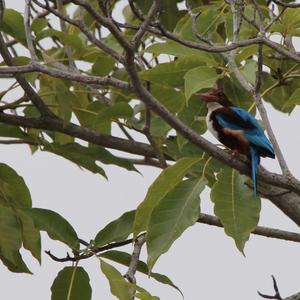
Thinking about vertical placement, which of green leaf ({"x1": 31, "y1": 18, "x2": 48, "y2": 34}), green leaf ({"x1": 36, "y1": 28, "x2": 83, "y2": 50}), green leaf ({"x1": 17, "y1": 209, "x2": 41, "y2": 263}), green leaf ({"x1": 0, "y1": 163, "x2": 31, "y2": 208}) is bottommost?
green leaf ({"x1": 17, "y1": 209, "x2": 41, "y2": 263})

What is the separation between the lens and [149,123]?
4535 mm

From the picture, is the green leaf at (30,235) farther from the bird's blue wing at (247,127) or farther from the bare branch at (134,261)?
the bird's blue wing at (247,127)

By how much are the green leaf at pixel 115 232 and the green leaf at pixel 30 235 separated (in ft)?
1.00

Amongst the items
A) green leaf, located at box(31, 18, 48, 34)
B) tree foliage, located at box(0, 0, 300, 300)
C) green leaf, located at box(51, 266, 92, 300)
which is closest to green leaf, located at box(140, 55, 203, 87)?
tree foliage, located at box(0, 0, 300, 300)

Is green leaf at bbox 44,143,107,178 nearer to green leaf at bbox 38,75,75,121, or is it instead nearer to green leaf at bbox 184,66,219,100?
green leaf at bbox 38,75,75,121

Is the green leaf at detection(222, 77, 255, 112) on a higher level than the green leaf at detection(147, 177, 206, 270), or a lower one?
higher

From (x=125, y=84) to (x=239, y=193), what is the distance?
32.3 inches

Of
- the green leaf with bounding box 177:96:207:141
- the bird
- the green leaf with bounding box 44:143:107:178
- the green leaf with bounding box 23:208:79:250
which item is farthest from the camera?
the bird

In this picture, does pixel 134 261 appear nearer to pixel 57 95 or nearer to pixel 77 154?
pixel 77 154

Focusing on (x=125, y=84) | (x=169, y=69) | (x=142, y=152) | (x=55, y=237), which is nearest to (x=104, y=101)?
(x=142, y=152)

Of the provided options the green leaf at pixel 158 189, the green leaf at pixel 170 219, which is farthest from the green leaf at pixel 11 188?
the green leaf at pixel 170 219

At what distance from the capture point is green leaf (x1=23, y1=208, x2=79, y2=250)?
14.0 feet

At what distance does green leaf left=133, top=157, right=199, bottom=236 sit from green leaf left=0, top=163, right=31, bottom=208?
0.65 m

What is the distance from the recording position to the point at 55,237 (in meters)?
4.29
